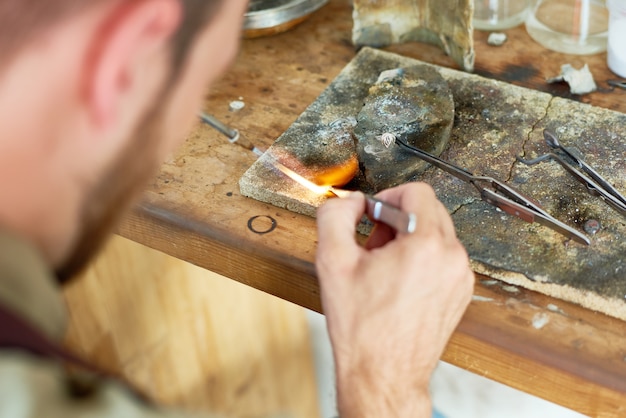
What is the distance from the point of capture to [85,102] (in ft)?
1.75

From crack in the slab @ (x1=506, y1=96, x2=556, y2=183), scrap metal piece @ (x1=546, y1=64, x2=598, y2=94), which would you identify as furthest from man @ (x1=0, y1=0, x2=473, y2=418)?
scrap metal piece @ (x1=546, y1=64, x2=598, y2=94)

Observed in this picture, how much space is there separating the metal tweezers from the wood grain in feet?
2.24

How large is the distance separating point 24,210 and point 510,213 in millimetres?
582

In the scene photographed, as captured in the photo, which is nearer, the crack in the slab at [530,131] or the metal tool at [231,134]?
the crack in the slab at [530,131]

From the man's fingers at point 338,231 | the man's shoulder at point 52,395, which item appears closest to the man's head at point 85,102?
the man's shoulder at point 52,395

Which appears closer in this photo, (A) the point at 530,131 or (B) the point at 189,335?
(A) the point at 530,131

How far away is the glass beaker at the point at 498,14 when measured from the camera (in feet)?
4.32

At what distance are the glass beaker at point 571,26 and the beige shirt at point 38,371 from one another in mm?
990

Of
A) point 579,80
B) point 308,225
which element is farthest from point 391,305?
point 579,80

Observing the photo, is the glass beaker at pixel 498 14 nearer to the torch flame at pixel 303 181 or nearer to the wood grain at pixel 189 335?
the torch flame at pixel 303 181

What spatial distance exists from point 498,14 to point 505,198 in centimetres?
55

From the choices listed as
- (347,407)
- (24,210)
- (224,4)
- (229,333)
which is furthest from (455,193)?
(229,333)

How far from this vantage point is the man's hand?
755mm

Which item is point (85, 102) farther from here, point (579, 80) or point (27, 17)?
point (579, 80)
